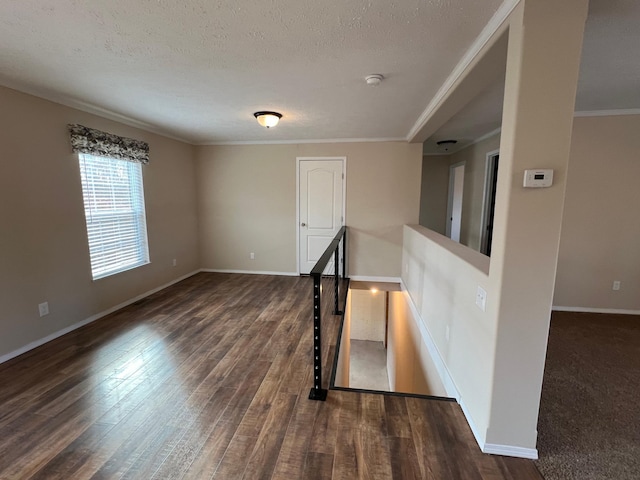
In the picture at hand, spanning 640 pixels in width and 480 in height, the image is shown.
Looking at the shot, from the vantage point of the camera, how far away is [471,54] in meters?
1.88

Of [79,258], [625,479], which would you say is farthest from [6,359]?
[625,479]

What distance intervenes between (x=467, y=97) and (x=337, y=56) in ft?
3.93

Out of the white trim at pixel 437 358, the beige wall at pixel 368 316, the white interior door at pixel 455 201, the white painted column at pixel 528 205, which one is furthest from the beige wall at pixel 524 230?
the beige wall at pixel 368 316

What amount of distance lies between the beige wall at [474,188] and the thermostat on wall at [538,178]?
11.4 ft

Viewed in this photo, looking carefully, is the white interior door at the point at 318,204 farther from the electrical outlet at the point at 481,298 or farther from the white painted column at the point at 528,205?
the white painted column at the point at 528,205

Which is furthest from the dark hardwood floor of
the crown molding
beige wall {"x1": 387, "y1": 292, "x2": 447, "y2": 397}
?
the crown molding

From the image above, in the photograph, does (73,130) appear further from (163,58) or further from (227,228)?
(227,228)

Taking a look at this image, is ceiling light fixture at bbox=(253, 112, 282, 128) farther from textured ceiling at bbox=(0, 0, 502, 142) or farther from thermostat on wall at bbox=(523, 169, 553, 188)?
thermostat on wall at bbox=(523, 169, 553, 188)

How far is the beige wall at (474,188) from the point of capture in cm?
482

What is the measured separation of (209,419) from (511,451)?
5.76ft

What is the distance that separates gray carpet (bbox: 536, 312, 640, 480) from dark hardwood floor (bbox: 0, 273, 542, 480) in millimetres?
290

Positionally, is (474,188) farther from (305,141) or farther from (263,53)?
(263,53)

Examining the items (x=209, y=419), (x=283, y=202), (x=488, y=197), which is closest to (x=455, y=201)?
(x=488, y=197)

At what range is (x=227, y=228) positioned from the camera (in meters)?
5.39
